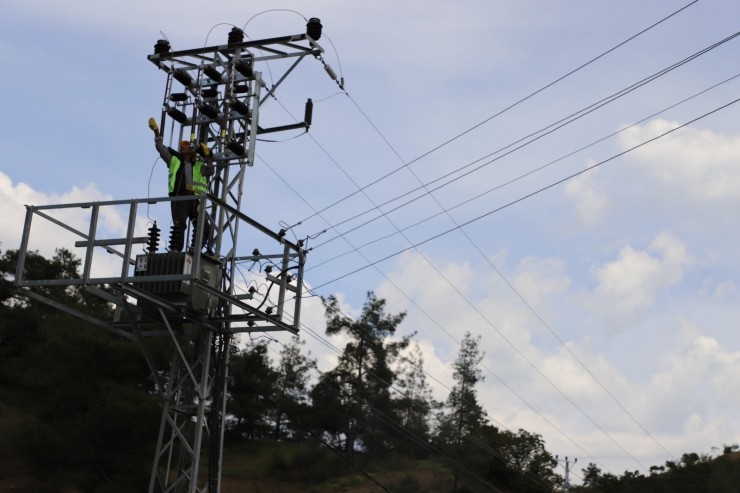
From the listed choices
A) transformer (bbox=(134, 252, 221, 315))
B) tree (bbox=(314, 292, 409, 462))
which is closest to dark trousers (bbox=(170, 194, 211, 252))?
transformer (bbox=(134, 252, 221, 315))

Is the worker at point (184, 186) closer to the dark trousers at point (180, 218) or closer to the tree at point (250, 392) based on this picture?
the dark trousers at point (180, 218)

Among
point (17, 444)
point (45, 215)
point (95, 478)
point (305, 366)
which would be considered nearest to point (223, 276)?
point (45, 215)

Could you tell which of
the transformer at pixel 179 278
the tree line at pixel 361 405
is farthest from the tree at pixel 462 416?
the transformer at pixel 179 278

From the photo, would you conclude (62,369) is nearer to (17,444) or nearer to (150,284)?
(17,444)

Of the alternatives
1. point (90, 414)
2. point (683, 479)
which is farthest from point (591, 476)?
point (90, 414)

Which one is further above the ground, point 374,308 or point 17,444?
point 374,308

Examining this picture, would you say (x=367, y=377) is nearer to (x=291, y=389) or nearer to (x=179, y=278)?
(x=291, y=389)

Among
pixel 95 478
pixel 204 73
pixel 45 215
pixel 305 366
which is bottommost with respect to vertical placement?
pixel 95 478

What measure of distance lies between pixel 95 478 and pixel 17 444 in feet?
16.3

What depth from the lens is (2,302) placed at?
197ft

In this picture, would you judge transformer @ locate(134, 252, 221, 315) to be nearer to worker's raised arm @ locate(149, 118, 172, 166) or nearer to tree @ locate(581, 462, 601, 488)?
worker's raised arm @ locate(149, 118, 172, 166)

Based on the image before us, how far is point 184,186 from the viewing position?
15695 millimetres

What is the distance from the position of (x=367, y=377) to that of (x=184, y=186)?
39.8 meters

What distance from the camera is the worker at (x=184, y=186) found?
15.6 metres
